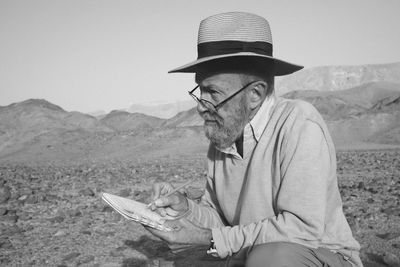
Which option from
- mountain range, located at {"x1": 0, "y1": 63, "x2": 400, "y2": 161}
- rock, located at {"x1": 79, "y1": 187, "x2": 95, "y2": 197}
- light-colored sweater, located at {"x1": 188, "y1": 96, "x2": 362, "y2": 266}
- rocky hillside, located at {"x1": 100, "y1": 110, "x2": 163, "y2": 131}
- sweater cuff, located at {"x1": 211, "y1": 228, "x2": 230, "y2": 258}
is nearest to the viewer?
light-colored sweater, located at {"x1": 188, "y1": 96, "x2": 362, "y2": 266}

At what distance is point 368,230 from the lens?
208 inches

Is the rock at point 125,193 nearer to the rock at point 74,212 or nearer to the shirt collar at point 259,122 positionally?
the rock at point 74,212

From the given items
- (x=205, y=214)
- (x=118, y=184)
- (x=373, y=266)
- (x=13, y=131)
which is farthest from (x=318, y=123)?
(x=13, y=131)

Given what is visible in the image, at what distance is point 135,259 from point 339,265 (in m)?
2.53

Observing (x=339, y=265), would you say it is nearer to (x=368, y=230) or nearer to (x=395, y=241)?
(x=395, y=241)

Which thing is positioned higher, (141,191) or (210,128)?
(210,128)

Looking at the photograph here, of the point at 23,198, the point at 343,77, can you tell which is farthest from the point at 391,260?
the point at 343,77

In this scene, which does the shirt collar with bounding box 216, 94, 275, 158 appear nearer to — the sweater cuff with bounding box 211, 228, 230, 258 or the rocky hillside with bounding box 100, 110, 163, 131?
the sweater cuff with bounding box 211, 228, 230, 258

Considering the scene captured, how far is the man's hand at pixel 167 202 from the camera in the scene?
291cm

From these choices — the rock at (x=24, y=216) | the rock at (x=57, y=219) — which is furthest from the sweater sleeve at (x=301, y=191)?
the rock at (x=24, y=216)

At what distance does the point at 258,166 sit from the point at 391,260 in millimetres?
2193

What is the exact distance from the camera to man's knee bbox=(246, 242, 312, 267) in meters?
2.27

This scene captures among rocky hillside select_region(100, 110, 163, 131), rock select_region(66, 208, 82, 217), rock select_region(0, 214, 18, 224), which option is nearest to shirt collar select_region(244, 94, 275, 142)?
rock select_region(66, 208, 82, 217)

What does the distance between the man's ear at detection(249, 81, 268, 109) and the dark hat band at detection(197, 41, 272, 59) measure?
0.65 feet
